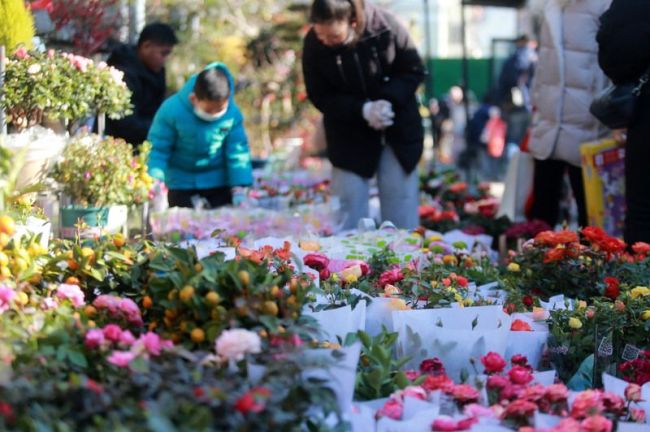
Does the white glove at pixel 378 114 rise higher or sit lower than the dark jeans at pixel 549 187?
higher

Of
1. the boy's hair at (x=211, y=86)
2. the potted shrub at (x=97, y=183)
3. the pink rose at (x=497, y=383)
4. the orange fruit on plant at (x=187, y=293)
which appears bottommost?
the pink rose at (x=497, y=383)

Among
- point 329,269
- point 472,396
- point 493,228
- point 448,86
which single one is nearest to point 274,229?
point 329,269

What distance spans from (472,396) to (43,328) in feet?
3.04

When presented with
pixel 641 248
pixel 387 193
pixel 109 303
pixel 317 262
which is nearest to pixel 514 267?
pixel 641 248

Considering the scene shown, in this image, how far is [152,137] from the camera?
16.8ft

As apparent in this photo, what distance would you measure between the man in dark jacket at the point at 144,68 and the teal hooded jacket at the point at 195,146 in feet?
1.50

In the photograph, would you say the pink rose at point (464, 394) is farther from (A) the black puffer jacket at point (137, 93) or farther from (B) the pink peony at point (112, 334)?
(A) the black puffer jacket at point (137, 93)

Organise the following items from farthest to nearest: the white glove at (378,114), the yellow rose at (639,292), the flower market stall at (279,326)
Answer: the white glove at (378,114) < the yellow rose at (639,292) < the flower market stall at (279,326)

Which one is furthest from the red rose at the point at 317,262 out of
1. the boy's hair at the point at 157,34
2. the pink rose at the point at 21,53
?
the boy's hair at the point at 157,34

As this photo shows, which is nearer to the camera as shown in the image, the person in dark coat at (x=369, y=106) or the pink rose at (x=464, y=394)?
the pink rose at (x=464, y=394)

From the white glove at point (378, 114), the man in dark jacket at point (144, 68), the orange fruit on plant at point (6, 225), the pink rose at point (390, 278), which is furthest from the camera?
the man in dark jacket at point (144, 68)

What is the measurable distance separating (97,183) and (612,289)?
1709 millimetres

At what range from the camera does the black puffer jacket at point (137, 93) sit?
5.61 m

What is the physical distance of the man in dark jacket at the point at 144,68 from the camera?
5.73 metres
